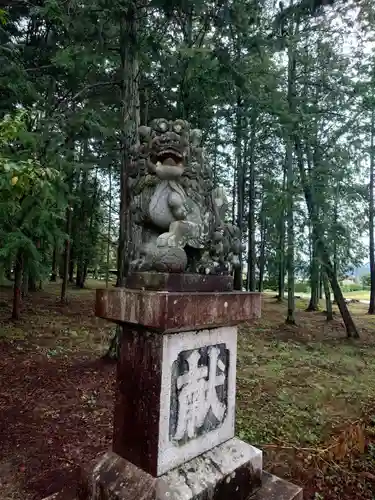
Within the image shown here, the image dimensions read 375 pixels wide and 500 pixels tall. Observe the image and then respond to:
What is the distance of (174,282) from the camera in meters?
1.76

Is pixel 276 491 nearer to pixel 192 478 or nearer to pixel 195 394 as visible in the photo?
pixel 192 478

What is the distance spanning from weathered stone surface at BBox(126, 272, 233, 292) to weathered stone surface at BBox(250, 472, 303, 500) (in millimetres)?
1230

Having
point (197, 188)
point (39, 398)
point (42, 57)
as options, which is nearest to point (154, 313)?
point (197, 188)

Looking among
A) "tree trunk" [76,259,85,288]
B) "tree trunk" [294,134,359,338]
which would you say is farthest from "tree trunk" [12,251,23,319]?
"tree trunk" [294,134,359,338]

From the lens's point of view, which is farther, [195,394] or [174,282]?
[195,394]

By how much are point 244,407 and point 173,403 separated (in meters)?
3.29

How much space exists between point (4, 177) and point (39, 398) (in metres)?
3.00

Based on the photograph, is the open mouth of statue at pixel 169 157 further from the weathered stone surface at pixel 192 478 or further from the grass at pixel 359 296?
the grass at pixel 359 296

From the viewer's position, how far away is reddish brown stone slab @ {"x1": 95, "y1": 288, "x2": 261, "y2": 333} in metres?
1.61

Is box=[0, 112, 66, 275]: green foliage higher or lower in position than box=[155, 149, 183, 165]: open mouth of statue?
higher

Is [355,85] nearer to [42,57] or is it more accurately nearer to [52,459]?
[42,57]

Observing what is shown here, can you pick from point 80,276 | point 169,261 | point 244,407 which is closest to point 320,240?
point 244,407

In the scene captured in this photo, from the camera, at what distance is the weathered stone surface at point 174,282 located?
1745 mm

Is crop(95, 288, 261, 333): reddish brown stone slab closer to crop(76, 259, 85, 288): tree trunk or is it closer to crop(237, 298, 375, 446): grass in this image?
crop(237, 298, 375, 446): grass
